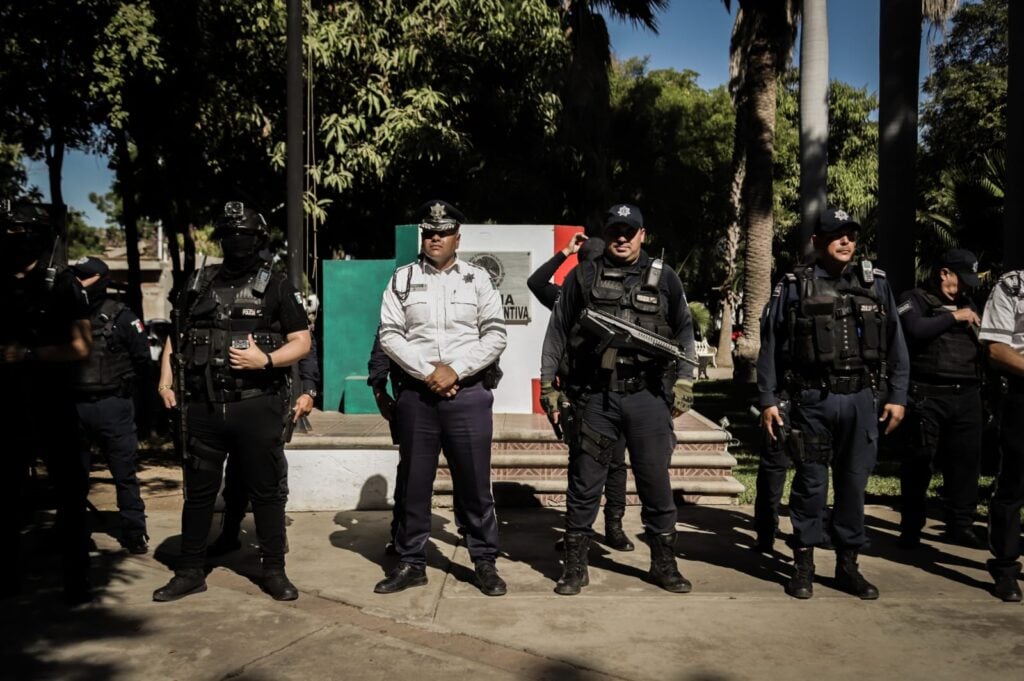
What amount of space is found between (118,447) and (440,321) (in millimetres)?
2532

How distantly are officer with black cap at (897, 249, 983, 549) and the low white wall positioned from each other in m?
→ 3.70

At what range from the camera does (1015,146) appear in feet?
30.0

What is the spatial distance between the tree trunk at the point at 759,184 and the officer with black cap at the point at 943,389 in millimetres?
11974

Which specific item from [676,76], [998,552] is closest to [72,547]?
[998,552]

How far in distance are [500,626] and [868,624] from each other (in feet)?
6.04

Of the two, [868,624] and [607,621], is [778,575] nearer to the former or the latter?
[868,624]

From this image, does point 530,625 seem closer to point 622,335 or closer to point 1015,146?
point 622,335

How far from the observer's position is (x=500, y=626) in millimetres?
4848

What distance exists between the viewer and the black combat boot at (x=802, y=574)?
5289 millimetres

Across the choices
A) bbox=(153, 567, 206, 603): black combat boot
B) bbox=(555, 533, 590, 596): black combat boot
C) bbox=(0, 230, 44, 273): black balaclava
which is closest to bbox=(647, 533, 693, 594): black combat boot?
bbox=(555, 533, 590, 596): black combat boot

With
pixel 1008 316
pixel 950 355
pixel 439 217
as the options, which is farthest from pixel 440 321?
pixel 950 355

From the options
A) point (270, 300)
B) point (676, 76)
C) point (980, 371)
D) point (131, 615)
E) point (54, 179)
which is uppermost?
point (676, 76)

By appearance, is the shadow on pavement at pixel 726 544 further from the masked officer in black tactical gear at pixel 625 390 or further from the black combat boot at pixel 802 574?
the masked officer in black tactical gear at pixel 625 390

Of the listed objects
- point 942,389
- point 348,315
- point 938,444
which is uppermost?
point 348,315
